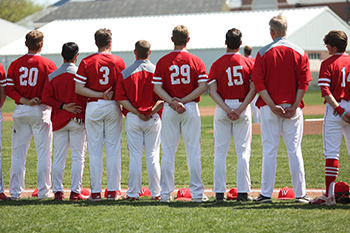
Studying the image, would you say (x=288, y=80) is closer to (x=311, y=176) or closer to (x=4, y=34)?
(x=311, y=176)

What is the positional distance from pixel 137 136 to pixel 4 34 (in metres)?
39.8

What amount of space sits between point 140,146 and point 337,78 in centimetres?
276

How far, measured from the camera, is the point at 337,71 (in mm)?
5598

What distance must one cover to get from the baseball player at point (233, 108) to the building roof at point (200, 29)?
80.6 ft

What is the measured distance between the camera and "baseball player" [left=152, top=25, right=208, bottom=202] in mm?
5852

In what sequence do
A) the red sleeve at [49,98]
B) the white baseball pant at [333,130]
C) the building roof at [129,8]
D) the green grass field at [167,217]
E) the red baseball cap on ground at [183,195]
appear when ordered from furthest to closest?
the building roof at [129,8] < the red baseball cap on ground at [183,195] < the red sleeve at [49,98] < the white baseball pant at [333,130] < the green grass field at [167,217]

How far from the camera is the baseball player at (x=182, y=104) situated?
585cm

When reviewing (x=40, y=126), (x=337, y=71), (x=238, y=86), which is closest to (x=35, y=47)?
(x=40, y=126)

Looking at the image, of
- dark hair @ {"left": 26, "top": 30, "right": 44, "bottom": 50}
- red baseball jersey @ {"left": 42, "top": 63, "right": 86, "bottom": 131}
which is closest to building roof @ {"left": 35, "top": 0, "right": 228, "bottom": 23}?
dark hair @ {"left": 26, "top": 30, "right": 44, "bottom": 50}

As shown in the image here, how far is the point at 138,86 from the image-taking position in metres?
6.08

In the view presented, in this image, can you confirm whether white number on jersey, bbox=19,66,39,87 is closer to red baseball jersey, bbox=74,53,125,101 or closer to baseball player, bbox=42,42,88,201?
baseball player, bbox=42,42,88,201

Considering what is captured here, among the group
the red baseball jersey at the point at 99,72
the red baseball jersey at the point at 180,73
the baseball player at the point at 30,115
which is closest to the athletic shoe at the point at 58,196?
the baseball player at the point at 30,115

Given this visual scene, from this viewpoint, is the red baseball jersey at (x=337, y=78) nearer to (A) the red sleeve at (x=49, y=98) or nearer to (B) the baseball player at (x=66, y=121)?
(B) the baseball player at (x=66, y=121)

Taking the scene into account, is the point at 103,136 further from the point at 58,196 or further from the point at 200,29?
the point at 200,29
